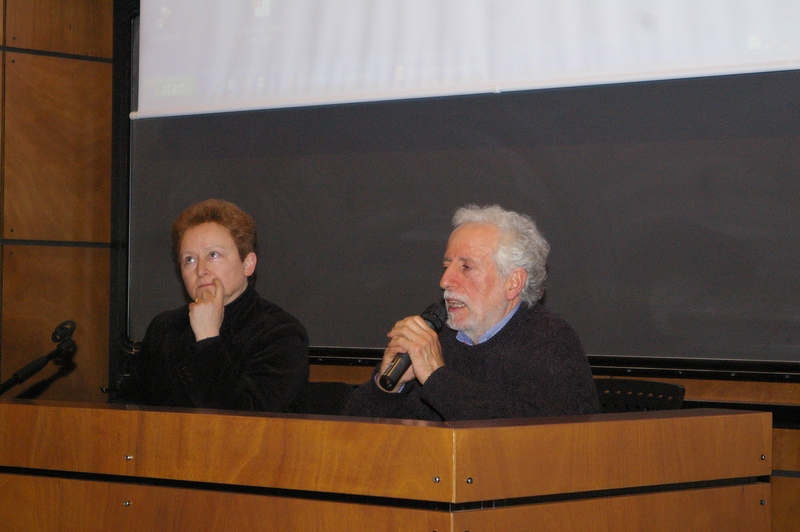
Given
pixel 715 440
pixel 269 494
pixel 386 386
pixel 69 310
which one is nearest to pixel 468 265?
pixel 386 386

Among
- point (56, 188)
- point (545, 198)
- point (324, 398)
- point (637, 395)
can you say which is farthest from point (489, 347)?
point (56, 188)

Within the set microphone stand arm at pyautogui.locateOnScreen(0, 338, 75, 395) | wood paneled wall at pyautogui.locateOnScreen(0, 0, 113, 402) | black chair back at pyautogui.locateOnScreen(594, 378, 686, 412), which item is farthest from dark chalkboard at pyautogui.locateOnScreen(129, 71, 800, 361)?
microphone stand arm at pyautogui.locateOnScreen(0, 338, 75, 395)

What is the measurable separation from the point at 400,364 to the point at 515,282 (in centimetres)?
45

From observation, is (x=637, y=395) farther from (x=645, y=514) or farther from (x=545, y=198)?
(x=545, y=198)

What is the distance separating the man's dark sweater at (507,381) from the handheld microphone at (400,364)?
0.07m

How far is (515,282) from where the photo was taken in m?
2.40

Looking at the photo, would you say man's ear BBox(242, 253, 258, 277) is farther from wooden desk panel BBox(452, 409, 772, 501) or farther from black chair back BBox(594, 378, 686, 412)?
wooden desk panel BBox(452, 409, 772, 501)

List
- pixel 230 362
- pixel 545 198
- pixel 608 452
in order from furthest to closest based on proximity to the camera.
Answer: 1. pixel 545 198
2. pixel 230 362
3. pixel 608 452

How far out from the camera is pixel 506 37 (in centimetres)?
343

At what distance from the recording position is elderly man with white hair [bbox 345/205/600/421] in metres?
2.04

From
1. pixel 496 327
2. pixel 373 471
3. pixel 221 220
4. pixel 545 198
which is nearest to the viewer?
pixel 373 471

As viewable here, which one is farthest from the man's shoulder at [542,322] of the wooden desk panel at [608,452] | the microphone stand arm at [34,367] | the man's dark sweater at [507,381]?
the microphone stand arm at [34,367]

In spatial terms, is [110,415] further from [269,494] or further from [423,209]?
[423,209]

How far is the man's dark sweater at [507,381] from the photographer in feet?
6.60
